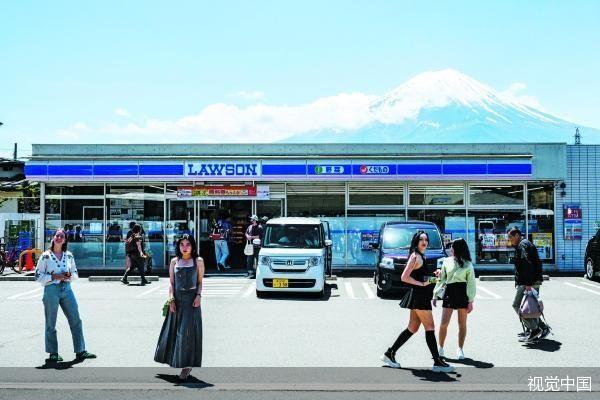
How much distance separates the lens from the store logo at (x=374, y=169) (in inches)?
822

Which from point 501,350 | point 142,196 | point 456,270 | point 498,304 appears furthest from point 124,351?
point 142,196

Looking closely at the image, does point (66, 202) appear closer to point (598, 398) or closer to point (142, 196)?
point (142, 196)

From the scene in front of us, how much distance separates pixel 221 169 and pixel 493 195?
954 cm

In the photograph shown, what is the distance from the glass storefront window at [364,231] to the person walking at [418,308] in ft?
45.3

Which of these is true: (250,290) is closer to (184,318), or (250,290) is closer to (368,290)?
(368,290)

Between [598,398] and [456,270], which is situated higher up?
[456,270]

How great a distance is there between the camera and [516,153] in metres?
21.3

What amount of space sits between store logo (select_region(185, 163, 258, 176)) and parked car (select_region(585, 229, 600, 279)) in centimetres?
1083

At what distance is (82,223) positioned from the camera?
21781mm

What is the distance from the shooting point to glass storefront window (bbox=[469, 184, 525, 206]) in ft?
70.6

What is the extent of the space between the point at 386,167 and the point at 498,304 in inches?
321

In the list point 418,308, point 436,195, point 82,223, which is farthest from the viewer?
point 82,223

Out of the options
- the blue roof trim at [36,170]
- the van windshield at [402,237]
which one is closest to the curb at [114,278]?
the blue roof trim at [36,170]

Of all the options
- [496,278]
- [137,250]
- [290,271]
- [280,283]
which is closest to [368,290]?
[290,271]
